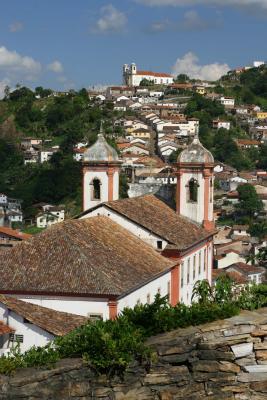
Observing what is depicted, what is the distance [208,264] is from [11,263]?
1267 cm

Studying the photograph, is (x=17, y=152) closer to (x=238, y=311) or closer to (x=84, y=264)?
(x=84, y=264)

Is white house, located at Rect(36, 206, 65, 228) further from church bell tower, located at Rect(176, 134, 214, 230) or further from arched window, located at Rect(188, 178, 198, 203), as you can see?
church bell tower, located at Rect(176, 134, 214, 230)

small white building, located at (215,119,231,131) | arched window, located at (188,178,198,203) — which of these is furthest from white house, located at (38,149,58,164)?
arched window, located at (188,178,198,203)

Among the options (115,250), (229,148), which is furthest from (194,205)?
(229,148)

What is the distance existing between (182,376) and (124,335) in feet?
2.90

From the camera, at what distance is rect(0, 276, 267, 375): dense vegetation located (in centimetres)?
905

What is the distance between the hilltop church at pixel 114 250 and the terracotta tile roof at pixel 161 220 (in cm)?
4

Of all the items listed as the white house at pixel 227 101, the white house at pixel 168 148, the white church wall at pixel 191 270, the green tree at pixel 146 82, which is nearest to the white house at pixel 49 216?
the white house at pixel 168 148

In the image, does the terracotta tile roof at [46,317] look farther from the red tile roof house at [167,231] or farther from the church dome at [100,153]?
the church dome at [100,153]

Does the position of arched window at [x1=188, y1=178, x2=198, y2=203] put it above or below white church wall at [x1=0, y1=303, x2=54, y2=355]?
above

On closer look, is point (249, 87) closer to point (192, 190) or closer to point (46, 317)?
point (192, 190)

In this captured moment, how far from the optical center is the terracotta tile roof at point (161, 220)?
2688 cm

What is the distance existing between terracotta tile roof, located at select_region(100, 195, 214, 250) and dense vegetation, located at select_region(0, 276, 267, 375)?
52.9 ft

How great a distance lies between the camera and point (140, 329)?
31.8 feet
